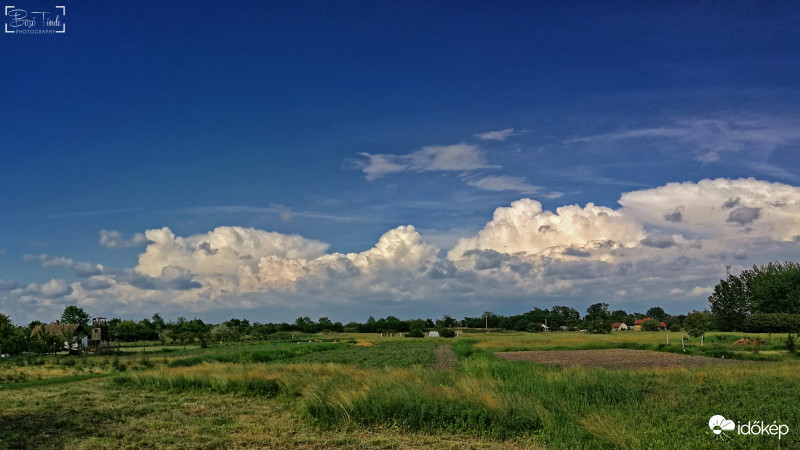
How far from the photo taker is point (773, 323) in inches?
3578

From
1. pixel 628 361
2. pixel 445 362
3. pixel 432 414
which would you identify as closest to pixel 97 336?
pixel 445 362

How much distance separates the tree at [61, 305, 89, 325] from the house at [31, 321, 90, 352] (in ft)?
91.4

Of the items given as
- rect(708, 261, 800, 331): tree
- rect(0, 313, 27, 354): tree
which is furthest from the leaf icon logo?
rect(708, 261, 800, 331): tree

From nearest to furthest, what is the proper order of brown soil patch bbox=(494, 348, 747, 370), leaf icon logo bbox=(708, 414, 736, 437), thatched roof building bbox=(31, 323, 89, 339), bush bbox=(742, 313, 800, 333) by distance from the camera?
leaf icon logo bbox=(708, 414, 736, 437), brown soil patch bbox=(494, 348, 747, 370), thatched roof building bbox=(31, 323, 89, 339), bush bbox=(742, 313, 800, 333)

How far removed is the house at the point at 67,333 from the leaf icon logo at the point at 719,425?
6729 centimetres

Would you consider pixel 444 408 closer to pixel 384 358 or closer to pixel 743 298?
pixel 384 358

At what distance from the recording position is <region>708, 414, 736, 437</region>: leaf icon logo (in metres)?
11.4

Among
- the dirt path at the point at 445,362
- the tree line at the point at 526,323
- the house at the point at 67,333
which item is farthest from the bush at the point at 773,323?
the house at the point at 67,333

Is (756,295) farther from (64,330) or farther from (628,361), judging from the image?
(64,330)

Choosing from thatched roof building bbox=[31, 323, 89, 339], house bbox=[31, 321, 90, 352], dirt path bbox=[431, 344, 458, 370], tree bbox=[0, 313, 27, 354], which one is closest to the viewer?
dirt path bbox=[431, 344, 458, 370]

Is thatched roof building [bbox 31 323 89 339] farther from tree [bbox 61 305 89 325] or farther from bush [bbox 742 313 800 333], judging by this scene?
bush [bbox 742 313 800 333]

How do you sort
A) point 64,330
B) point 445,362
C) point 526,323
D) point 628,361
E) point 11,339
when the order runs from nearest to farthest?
point 445,362 → point 628,361 → point 11,339 → point 64,330 → point 526,323

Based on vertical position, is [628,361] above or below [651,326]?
above

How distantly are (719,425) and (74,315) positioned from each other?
113 meters
